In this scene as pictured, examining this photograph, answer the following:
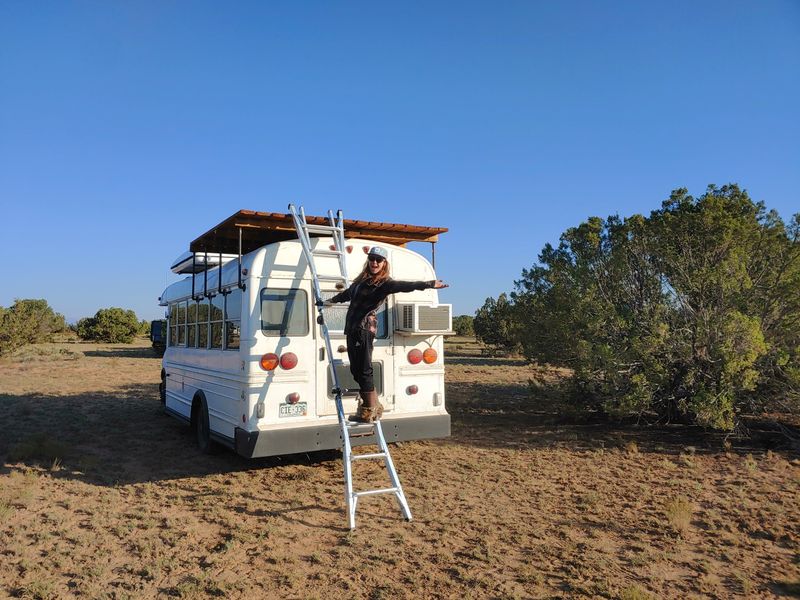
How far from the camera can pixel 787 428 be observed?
874 cm

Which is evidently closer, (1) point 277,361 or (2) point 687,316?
(1) point 277,361

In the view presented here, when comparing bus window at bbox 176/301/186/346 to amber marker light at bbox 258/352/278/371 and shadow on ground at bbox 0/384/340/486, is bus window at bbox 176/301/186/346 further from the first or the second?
amber marker light at bbox 258/352/278/371

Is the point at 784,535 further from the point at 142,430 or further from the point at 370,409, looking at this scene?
the point at 142,430

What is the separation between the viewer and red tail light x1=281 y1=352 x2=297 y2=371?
6.22 meters

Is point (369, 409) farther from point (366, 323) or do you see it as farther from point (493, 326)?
point (493, 326)

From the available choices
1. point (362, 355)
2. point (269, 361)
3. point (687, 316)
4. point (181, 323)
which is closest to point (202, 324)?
point (181, 323)

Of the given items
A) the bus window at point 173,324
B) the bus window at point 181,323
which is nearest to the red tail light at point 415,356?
the bus window at point 181,323

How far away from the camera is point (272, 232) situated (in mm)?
7348

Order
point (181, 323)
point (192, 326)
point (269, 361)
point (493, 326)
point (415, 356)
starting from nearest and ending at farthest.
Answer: point (269, 361)
point (415, 356)
point (192, 326)
point (181, 323)
point (493, 326)

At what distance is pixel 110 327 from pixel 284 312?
137 feet

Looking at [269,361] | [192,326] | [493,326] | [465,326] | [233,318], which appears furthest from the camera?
[465,326]

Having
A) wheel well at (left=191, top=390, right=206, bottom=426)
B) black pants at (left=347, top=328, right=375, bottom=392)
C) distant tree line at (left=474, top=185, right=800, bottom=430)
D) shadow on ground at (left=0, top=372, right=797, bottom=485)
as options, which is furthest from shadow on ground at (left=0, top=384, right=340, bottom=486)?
distant tree line at (left=474, top=185, right=800, bottom=430)

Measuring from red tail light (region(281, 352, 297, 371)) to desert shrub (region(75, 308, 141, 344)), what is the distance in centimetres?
4185

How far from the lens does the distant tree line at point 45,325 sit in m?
26.0
